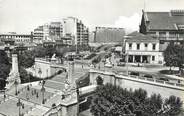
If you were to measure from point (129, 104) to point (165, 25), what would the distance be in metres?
29.8

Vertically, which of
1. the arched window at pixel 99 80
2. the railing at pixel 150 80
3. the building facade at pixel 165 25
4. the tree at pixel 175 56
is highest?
the building facade at pixel 165 25

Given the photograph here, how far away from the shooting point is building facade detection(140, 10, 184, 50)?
45.1 meters

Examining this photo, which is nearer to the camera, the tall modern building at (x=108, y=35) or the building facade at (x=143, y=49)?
the building facade at (x=143, y=49)

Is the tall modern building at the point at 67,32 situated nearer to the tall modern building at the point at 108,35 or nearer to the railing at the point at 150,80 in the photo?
the tall modern building at the point at 108,35

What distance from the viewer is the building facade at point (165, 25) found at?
45125 millimetres

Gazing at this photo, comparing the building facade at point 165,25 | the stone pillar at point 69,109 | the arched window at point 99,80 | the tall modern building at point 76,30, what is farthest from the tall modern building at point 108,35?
the stone pillar at point 69,109

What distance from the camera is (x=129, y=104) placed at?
21.8 m

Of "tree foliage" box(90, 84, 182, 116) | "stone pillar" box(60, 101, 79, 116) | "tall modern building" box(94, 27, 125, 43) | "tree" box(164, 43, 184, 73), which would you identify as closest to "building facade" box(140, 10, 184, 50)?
"tree" box(164, 43, 184, 73)

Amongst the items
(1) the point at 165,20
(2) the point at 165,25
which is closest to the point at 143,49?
(2) the point at 165,25

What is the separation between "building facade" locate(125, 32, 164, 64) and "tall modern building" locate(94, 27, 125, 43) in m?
52.3

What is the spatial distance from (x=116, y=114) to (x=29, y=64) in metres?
40.5

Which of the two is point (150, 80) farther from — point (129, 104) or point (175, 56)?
point (175, 56)

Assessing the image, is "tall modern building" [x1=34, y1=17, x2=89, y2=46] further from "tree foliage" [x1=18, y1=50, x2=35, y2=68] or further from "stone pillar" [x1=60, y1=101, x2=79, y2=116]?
"stone pillar" [x1=60, y1=101, x2=79, y2=116]

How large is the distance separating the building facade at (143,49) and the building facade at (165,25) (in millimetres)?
5085
